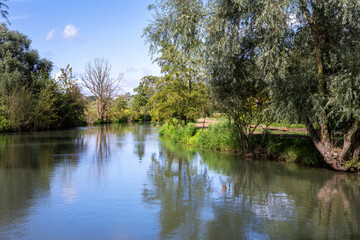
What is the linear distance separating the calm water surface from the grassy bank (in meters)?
0.71

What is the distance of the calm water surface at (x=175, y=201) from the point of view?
20.4 feet

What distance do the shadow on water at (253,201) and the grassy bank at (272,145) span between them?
0.64 metres

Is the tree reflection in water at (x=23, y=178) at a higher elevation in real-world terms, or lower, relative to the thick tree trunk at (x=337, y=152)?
lower

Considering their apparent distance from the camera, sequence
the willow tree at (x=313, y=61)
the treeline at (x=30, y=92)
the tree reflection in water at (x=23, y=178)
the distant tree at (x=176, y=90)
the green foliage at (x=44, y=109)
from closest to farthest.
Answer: the tree reflection in water at (x=23, y=178) → the willow tree at (x=313, y=61) → the distant tree at (x=176, y=90) → the treeline at (x=30, y=92) → the green foliage at (x=44, y=109)

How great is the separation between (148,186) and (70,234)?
3985mm

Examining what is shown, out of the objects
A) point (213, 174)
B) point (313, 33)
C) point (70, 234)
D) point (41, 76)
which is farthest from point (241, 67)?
point (41, 76)

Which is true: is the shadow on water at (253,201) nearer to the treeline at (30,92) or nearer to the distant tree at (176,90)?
the distant tree at (176,90)

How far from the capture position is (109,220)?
671 cm

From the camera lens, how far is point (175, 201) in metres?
8.18

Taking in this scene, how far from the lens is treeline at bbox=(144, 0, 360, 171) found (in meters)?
10.0

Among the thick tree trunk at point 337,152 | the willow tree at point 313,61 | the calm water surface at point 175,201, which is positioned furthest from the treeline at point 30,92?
the thick tree trunk at point 337,152

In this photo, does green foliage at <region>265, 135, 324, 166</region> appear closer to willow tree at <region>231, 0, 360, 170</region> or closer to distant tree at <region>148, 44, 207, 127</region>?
willow tree at <region>231, 0, 360, 170</region>

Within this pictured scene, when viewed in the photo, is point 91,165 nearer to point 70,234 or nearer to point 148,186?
point 148,186

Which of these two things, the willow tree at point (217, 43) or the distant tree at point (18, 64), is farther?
the distant tree at point (18, 64)
